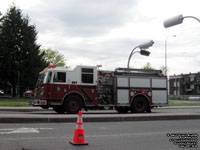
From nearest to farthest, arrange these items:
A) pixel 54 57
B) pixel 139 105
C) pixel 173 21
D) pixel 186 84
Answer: pixel 173 21 < pixel 139 105 < pixel 54 57 < pixel 186 84

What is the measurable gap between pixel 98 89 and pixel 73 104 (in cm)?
192

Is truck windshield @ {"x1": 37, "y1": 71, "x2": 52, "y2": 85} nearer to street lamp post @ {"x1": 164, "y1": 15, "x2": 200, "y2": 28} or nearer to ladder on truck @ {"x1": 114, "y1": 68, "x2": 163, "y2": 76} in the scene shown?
ladder on truck @ {"x1": 114, "y1": 68, "x2": 163, "y2": 76}

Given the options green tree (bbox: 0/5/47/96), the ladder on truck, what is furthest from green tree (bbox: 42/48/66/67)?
the ladder on truck

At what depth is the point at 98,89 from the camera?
17891 millimetres

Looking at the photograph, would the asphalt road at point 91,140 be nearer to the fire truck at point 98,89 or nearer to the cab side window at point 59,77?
the fire truck at point 98,89

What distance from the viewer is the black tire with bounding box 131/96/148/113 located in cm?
1883

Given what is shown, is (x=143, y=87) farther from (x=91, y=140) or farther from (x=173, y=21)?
(x=91, y=140)

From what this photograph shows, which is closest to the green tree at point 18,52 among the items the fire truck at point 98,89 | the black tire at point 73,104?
the fire truck at point 98,89

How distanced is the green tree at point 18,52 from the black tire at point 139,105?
85.0 feet

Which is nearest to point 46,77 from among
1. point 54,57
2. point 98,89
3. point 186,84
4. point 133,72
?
point 98,89

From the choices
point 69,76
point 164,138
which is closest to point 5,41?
point 69,76

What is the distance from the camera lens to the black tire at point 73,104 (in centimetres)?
1672

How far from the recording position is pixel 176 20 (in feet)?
62.1

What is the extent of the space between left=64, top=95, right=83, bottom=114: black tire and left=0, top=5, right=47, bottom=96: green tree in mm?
25876
